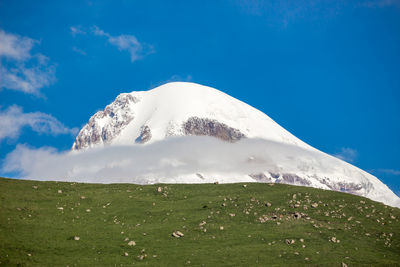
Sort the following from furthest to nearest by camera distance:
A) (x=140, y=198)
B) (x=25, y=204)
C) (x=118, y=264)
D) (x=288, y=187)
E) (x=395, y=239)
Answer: (x=288, y=187) → (x=140, y=198) → (x=25, y=204) → (x=395, y=239) → (x=118, y=264)

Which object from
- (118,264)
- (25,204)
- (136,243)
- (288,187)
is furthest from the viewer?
(288,187)

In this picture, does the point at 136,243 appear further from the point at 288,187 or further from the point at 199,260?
the point at 288,187

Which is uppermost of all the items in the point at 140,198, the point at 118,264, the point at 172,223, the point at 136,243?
the point at 140,198

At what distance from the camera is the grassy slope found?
44.0 meters

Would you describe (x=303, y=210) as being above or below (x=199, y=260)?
above

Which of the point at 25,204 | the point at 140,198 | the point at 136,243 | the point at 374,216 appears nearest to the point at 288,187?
the point at 374,216

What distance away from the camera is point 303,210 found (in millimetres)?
57594

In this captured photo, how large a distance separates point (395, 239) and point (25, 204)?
4829 centimetres

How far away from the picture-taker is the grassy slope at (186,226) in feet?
144

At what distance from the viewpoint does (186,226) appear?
172ft

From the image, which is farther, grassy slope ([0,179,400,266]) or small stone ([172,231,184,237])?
small stone ([172,231,184,237])

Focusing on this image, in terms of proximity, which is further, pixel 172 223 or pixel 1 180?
pixel 1 180

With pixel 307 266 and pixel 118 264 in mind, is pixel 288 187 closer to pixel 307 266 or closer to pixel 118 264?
pixel 307 266

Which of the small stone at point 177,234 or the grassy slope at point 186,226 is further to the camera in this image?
the small stone at point 177,234
